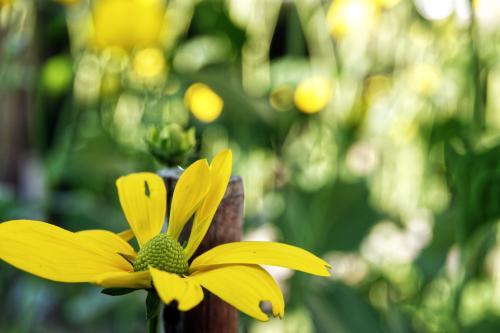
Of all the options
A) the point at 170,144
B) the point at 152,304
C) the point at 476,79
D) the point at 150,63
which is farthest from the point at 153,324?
the point at 150,63

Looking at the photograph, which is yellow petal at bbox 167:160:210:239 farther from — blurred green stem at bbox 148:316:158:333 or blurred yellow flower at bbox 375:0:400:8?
blurred yellow flower at bbox 375:0:400:8

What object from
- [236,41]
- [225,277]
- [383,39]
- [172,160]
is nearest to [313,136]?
[383,39]

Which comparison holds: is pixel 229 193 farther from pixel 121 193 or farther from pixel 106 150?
pixel 106 150

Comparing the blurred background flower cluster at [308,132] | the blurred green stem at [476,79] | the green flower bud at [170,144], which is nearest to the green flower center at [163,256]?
the green flower bud at [170,144]

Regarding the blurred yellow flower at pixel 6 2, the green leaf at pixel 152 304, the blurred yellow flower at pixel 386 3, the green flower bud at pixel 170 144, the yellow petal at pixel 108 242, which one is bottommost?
the blurred yellow flower at pixel 386 3

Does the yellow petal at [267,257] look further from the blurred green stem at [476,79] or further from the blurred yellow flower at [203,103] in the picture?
the blurred yellow flower at [203,103]

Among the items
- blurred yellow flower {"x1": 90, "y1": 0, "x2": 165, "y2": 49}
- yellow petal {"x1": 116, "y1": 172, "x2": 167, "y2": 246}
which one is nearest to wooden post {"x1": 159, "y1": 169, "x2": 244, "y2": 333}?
yellow petal {"x1": 116, "y1": 172, "x2": 167, "y2": 246}
